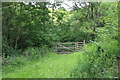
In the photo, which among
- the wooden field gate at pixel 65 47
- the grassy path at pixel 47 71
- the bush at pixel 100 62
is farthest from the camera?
the wooden field gate at pixel 65 47

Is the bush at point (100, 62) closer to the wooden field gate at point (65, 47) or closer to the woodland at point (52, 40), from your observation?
the woodland at point (52, 40)

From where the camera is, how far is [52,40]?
5.99 meters

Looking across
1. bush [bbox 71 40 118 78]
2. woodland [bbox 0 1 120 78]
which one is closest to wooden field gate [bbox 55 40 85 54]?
woodland [bbox 0 1 120 78]

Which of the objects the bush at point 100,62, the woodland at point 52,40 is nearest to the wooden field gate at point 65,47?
the woodland at point 52,40

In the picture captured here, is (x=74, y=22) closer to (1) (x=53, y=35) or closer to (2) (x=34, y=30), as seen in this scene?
(1) (x=53, y=35)

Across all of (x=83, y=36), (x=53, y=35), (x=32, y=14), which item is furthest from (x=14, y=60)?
(x=83, y=36)

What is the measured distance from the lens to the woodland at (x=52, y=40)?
5.92 feet

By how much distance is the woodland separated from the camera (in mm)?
1804

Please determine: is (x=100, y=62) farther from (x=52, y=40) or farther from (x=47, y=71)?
(x=52, y=40)

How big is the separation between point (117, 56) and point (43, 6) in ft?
13.9

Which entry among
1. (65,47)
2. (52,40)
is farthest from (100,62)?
(65,47)

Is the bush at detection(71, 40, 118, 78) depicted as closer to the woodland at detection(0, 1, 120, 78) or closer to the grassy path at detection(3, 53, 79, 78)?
the woodland at detection(0, 1, 120, 78)

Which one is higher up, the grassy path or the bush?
the bush

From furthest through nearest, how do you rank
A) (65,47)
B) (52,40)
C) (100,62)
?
1. (65,47)
2. (52,40)
3. (100,62)
